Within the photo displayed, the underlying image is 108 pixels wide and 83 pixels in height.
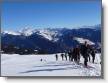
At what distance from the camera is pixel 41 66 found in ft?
6.48

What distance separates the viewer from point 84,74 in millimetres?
1944

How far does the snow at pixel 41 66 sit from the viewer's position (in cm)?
195

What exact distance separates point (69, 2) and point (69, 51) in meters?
0.30

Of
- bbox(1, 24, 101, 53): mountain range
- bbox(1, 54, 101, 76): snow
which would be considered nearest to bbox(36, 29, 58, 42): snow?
bbox(1, 24, 101, 53): mountain range

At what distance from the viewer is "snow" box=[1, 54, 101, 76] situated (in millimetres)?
1950

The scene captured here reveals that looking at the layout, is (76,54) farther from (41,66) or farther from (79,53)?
(41,66)

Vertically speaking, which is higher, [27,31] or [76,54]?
[27,31]

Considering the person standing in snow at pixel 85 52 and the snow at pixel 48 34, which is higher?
the snow at pixel 48 34

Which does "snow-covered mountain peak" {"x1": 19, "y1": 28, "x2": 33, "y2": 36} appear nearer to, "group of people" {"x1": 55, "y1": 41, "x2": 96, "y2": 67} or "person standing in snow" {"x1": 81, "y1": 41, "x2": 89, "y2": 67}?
"group of people" {"x1": 55, "y1": 41, "x2": 96, "y2": 67}

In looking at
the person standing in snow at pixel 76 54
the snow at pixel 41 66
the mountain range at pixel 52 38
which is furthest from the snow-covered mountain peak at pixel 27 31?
the person standing in snow at pixel 76 54

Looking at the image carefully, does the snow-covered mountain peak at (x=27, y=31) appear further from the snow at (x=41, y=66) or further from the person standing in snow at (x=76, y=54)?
the person standing in snow at (x=76, y=54)

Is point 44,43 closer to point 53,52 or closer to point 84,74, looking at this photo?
point 53,52

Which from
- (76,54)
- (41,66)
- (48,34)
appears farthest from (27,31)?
(76,54)

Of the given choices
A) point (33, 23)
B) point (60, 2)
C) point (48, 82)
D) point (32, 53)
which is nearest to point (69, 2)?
point (60, 2)
